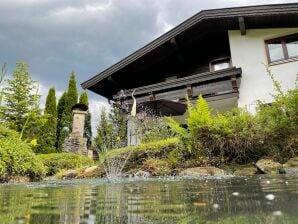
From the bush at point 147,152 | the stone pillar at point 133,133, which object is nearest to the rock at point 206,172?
the bush at point 147,152

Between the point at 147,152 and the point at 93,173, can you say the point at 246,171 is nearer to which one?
the point at 147,152

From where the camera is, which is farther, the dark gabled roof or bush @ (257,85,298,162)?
the dark gabled roof

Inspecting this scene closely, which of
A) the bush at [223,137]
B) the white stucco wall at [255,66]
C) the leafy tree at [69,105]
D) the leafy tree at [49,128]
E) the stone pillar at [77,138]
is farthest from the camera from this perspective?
the leafy tree at [69,105]

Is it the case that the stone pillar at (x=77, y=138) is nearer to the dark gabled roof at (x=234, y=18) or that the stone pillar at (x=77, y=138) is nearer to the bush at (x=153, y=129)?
the dark gabled roof at (x=234, y=18)

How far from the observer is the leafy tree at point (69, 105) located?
80.5 ft

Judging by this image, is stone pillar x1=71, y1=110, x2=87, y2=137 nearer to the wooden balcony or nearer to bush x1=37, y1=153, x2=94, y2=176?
bush x1=37, y1=153, x2=94, y2=176

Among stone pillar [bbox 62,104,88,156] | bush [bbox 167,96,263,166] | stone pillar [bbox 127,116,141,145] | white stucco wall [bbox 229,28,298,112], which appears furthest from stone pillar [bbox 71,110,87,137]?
bush [bbox 167,96,263,166]

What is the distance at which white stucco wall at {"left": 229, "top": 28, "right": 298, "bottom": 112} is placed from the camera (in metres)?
10.7

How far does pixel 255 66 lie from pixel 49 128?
17.2 meters

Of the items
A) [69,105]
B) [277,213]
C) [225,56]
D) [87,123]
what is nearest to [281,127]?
[277,213]

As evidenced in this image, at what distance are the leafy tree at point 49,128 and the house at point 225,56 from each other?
418 inches

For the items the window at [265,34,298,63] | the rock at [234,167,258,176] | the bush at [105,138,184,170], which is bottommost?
the rock at [234,167,258,176]

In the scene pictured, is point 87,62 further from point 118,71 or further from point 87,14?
point 118,71

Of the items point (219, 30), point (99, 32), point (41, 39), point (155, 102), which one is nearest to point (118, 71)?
point (155, 102)
